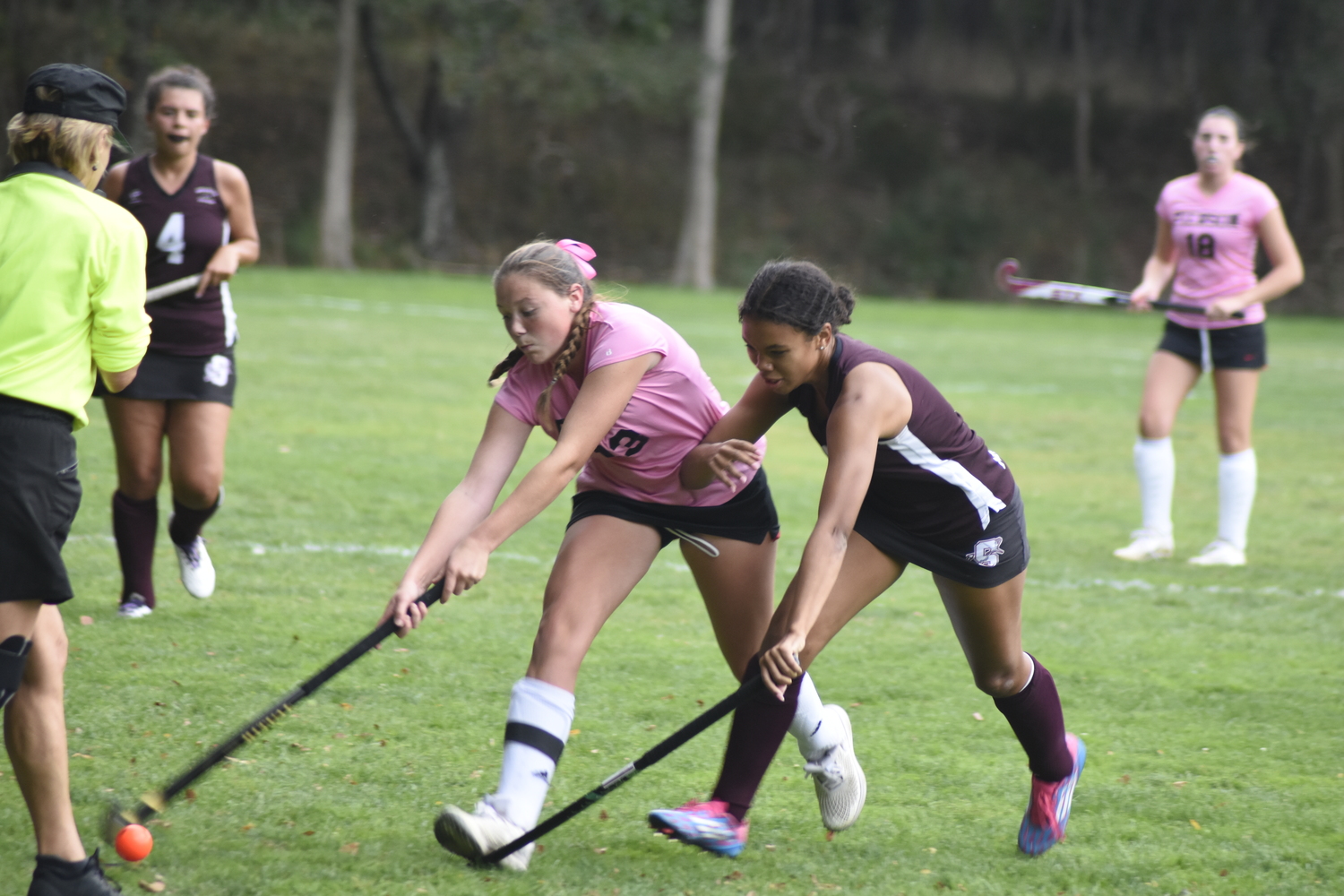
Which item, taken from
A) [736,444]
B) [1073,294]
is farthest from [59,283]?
[1073,294]

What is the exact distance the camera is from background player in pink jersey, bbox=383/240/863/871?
321cm

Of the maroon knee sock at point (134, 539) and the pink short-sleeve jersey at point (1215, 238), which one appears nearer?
the maroon knee sock at point (134, 539)

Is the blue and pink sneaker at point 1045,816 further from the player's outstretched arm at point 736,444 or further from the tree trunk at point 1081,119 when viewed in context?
the tree trunk at point 1081,119

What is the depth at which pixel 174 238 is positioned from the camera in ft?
17.2

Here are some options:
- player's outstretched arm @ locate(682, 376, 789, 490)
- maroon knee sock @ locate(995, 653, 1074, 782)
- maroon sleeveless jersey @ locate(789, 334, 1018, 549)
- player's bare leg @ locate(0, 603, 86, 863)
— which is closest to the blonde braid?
player's outstretched arm @ locate(682, 376, 789, 490)

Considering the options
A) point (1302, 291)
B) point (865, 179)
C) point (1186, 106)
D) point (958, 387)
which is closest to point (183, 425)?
point (958, 387)

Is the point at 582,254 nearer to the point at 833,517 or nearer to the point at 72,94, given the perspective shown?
the point at 833,517

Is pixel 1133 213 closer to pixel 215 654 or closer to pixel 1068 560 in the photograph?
pixel 1068 560

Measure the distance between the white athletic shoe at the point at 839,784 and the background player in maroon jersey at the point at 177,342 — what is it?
2751 mm

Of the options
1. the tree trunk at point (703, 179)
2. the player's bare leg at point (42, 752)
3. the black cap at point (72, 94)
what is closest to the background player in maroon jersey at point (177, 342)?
the black cap at point (72, 94)

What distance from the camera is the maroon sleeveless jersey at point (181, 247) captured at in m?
5.18

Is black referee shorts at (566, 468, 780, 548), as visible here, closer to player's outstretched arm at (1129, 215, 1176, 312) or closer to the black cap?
the black cap

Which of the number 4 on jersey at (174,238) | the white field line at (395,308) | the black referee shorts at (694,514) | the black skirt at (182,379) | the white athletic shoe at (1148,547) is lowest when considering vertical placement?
the white field line at (395,308)

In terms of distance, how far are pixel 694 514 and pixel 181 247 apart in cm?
269
